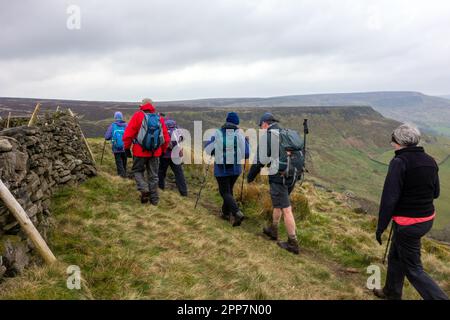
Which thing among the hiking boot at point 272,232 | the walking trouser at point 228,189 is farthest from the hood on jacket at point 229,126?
the hiking boot at point 272,232

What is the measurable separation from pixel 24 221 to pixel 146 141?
3.72 metres

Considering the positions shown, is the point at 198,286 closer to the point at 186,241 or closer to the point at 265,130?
the point at 186,241

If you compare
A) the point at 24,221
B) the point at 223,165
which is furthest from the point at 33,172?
the point at 223,165

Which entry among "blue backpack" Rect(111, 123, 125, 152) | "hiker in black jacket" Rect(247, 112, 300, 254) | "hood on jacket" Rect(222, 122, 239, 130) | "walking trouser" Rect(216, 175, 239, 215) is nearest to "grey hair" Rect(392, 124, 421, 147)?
"hiker in black jacket" Rect(247, 112, 300, 254)

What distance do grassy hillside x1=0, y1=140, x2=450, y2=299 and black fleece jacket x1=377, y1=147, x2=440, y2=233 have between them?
5.71 feet

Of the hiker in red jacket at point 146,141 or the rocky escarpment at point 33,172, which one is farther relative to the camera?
the hiker in red jacket at point 146,141

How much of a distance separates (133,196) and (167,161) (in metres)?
1.59

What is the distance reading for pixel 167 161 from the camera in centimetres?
1012

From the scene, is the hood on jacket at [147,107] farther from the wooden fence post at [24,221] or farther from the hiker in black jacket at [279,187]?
the wooden fence post at [24,221]

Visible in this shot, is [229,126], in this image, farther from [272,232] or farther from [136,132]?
[272,232]

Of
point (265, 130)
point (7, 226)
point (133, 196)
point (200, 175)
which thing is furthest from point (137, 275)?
point (200, 175)

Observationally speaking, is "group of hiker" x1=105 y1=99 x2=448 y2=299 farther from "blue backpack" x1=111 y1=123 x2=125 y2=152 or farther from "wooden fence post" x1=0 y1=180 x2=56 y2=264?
"wooden fence post" x1=0 y1=180 x2=56 y2=264

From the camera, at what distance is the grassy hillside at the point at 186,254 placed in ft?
15.8

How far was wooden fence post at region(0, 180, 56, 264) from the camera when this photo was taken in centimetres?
439
